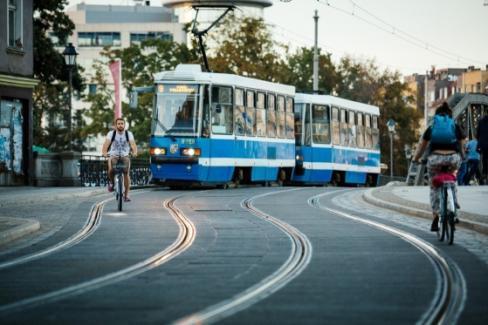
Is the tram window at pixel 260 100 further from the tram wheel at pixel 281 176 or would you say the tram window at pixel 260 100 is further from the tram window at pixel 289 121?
the tram wheel at pixel 281 176

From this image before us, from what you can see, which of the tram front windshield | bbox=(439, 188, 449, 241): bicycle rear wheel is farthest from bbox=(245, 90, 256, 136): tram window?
bbox=(439, 188, 449, 241): bicycle rear wheel

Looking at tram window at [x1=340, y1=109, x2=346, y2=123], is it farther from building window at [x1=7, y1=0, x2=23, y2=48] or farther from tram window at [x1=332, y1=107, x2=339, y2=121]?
building window at [x1=7, y1=0, x2=23, y2=48]

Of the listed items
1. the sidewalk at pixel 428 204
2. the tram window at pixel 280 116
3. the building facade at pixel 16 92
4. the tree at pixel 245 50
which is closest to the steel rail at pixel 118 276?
the sidewalk at pixel 428 204

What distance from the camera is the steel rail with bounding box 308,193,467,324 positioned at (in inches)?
362

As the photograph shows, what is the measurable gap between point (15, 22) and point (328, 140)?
12873 mm

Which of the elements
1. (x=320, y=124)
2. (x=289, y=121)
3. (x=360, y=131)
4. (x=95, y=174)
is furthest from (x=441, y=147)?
(x=360, y=131)

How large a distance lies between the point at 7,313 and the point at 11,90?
94.0ft

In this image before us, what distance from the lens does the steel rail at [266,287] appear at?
909 cm

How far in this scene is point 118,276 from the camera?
12.1 m

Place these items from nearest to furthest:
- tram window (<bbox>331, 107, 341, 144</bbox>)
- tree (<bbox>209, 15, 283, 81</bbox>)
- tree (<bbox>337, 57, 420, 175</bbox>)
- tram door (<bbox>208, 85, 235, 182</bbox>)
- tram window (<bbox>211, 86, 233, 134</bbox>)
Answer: tram door (<bbox>208, 85, 235, 182</bbox>) → tram window (<bbox>211, 86, 233, 134</bbox>) → tram window (<bbox>331, 107, 341, 144</bbox>) → tree (<bbox>209, 15, 283, 81</bbox>) → tree (<bbox>337, 57, 420, 175</bbox>)

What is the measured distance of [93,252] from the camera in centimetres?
1495

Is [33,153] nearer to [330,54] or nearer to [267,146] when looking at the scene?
[267,146]

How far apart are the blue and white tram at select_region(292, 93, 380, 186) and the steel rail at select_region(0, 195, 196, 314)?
87.3ft

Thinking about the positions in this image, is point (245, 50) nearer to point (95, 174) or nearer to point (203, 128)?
point (95, 174)
